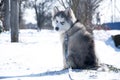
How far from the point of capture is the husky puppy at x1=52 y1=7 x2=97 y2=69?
8164 millimetres

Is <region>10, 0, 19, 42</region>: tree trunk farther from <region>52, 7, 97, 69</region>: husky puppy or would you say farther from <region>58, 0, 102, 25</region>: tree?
<region>52, 7, 97, 69</region>: husky puppy

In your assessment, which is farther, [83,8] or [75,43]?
[83,8]

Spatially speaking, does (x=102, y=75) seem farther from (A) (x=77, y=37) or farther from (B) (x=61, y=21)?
(B) (x=61, y=21)

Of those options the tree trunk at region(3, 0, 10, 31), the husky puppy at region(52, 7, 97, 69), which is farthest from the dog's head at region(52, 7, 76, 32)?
the tree trunk at region(3, 0, 10, 31)

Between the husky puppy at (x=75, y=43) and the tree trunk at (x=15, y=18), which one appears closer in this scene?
the husky puppy at (x=75, y=43)

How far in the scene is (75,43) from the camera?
8.23 meters

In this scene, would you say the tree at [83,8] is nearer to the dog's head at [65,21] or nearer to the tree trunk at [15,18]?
the tree trunk at [15,18]

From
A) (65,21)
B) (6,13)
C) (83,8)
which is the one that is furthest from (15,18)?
(6,13)

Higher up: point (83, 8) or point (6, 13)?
point (6, 13)

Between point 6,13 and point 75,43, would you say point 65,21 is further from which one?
point 6,13

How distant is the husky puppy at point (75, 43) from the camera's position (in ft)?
26.8

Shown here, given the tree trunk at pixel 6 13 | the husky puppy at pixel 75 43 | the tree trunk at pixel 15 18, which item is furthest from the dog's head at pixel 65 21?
the tree trunk at pixel 6 13

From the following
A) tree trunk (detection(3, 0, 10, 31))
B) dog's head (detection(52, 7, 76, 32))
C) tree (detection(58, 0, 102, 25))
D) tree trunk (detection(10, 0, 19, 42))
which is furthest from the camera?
tree trunk (detection(3, 0, 10, 31))

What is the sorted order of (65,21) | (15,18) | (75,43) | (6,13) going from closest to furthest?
1. (75,43)
2. (65,21)
3. (15,18)
4. (6,13)
